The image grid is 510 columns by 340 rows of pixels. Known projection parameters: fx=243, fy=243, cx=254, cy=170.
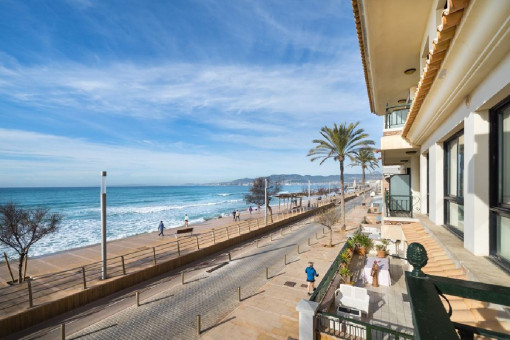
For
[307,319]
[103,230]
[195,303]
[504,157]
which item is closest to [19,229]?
[103,230]

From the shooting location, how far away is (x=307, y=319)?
740 cm

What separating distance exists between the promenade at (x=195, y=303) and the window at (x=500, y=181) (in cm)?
734

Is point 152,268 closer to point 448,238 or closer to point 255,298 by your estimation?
point 255,298

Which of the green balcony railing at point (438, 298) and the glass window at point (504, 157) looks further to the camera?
the glass window at point (504, 157)

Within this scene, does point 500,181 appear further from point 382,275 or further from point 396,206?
point 382,275

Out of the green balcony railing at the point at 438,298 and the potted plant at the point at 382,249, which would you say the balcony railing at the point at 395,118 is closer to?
the potted plant at the point at 382,249

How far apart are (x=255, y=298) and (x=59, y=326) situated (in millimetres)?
8115

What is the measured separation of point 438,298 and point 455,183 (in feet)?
21.9

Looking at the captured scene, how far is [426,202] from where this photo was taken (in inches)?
394

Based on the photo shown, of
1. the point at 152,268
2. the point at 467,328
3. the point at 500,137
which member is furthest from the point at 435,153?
the point at 152,268

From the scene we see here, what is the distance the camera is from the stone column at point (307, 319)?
7.30 m

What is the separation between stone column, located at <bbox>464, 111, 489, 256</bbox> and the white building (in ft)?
0.04

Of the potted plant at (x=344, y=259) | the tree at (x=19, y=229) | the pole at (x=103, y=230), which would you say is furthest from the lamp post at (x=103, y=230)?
the potted plant at (x=344, y=259)

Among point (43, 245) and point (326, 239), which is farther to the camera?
point (43, 245)
